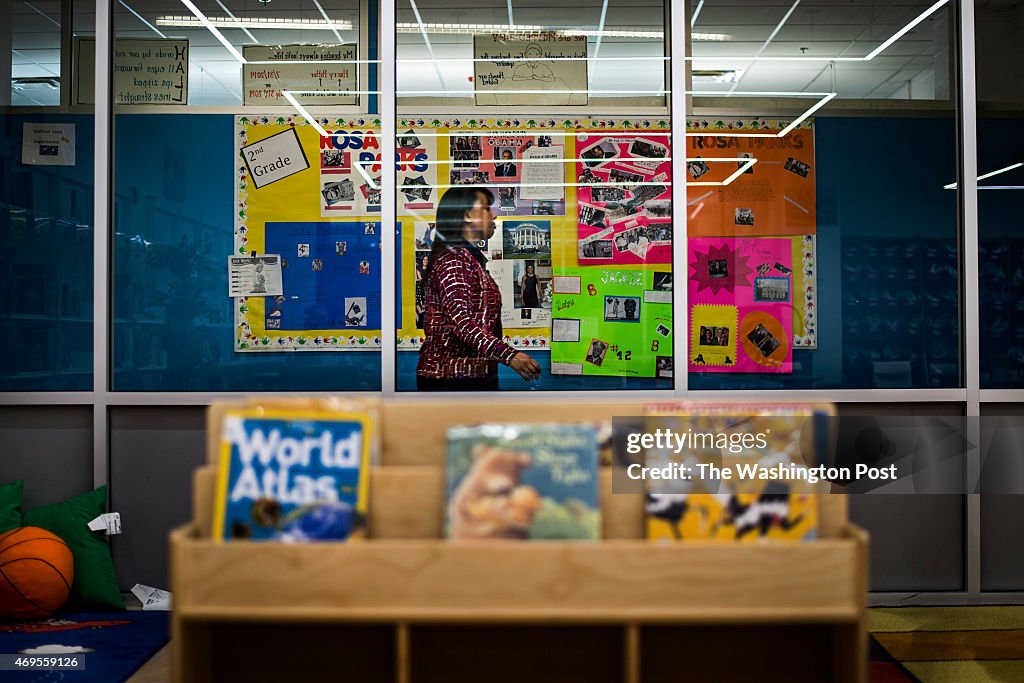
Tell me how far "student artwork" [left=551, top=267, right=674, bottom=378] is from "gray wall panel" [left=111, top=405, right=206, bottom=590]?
1.66 m

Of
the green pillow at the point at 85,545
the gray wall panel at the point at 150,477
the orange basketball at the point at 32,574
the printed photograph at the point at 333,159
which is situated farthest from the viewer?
the printed photograph at the point at 333,159

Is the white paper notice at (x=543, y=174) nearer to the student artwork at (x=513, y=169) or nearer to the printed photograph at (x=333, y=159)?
the student artwork at (x=513, y=169)

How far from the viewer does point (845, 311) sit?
352cm

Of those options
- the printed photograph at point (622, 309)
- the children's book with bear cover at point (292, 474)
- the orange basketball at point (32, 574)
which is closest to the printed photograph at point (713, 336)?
the printed photograph at point (622, 309)

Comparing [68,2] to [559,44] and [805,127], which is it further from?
[805,127]

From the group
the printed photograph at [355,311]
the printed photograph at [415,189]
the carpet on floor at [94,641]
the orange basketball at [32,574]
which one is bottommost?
the carpet on floor at [94,641]

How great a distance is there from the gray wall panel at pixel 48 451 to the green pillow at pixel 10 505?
0.10 metres

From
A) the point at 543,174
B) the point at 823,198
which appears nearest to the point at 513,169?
the point at 543,174

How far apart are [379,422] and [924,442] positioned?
2.80 metres

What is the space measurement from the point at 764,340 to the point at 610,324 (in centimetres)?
69

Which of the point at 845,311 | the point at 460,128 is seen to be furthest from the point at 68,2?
the point at 845,311

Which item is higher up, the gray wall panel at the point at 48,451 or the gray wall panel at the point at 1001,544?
the gray wall panel at the point at 48,451

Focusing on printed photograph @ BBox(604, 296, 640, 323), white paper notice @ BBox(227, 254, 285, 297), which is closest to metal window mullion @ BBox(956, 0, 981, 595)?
printed photograph @ BBox(604, 296, 640, 323)

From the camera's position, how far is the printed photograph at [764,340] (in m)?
3.53
